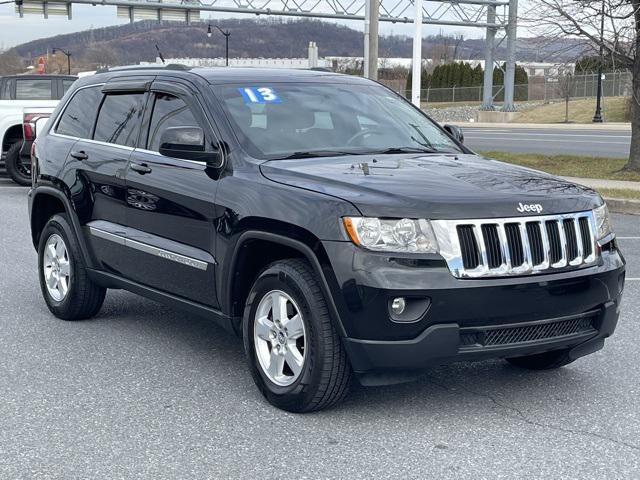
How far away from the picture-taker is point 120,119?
6.55 m

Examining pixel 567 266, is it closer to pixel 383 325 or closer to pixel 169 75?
pixel 383 325

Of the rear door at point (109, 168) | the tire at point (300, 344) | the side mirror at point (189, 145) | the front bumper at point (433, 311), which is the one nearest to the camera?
the front bumper at point (433, 311)

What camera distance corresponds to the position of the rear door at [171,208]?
5418 millimetres

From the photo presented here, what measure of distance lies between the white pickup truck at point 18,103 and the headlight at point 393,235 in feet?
42.6

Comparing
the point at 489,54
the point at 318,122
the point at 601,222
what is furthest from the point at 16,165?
the point at 489,54

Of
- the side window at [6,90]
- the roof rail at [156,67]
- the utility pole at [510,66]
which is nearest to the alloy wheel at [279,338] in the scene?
the roof rail at [156,67]

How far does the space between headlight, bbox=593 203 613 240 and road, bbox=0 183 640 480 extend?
0.90m

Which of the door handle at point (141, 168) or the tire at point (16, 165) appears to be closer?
the door handle at point (141, 168)

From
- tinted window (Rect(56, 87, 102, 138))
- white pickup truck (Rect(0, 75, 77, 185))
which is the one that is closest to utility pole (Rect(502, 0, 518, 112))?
white pickup truck (Rect(0, 75, 77, 185))

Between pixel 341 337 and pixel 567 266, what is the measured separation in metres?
1.20

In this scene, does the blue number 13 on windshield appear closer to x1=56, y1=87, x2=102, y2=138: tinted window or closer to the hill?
x1=56, y1=87, x2=102, y2=138: tinted window

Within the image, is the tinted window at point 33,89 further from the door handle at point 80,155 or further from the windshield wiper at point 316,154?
the windshield wiper at point 316,154

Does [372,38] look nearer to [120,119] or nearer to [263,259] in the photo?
[120,119]

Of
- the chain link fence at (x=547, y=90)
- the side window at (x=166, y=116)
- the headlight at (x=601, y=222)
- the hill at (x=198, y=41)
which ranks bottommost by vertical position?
the headlight at (x=601, y=222)
